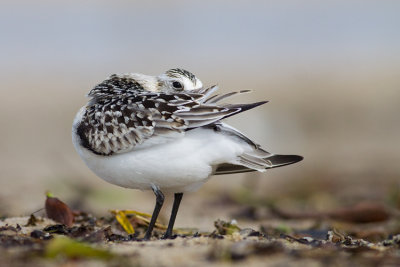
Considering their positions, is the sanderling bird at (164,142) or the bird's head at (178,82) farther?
the bird's head at (178,82)

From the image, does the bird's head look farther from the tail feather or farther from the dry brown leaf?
the dry brown leaf

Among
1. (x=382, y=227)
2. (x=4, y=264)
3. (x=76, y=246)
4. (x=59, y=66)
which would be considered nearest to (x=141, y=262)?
(x=76, y=246)

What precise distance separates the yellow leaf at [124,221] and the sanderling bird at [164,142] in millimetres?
507

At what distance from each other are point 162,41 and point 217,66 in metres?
6.75

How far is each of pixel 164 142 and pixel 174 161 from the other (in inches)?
4.7

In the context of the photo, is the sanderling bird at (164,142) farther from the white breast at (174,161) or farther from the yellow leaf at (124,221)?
the yellow leaf at (124,221)

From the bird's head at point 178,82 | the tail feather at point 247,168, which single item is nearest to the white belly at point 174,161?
the tail feather at point 247,168

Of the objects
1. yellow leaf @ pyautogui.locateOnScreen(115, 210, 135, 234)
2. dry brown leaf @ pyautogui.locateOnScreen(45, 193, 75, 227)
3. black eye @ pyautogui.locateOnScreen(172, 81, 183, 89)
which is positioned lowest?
yellow leaf @ pyautogui.locateOnScreen(115, 210, 135, 234)

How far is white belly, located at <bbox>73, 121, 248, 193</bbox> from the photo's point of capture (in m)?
3.75

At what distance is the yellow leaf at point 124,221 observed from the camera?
4.46 metres

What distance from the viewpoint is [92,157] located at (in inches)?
156

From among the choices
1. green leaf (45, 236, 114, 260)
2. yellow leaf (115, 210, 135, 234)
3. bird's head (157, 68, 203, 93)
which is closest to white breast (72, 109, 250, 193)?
yellow leaf (115, 210, 135, 234)

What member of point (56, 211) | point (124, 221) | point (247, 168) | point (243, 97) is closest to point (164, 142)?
point (247, 168)

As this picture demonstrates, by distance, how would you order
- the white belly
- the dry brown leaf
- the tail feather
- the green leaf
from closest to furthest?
the green leaf, the white belly, the tail feather, the dry brown leaf
